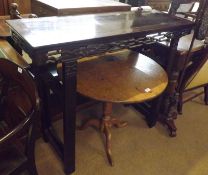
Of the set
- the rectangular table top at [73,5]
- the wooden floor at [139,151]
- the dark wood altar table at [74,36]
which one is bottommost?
the wooden floor at [139,151]

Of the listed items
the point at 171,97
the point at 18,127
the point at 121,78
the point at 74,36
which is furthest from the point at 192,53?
the point at 18,127

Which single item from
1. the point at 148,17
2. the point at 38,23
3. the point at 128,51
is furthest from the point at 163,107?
the point at 38,23

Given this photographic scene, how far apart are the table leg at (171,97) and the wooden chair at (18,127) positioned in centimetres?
113

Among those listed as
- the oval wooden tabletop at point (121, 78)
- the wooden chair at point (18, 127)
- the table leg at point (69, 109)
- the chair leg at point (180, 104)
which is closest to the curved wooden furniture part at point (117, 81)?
the oval wooden tabletop at point (121, 78)

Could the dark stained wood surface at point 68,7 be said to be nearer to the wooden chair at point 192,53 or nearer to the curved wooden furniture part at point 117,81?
the curved wooden furniture part at point 117,81

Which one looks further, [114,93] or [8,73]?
[114,93]

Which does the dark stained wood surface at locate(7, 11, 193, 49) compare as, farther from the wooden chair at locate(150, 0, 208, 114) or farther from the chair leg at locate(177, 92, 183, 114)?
the chair leg at locate(177, 92, 183, 114)

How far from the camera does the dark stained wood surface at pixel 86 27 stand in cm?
110

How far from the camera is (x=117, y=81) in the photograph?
1488 mm

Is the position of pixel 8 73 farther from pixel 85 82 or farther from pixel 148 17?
pixel 148 17

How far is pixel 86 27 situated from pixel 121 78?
41cm

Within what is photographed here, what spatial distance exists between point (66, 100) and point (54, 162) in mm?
656

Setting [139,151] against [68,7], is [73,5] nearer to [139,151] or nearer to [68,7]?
[68,7]

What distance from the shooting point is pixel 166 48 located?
186cm
